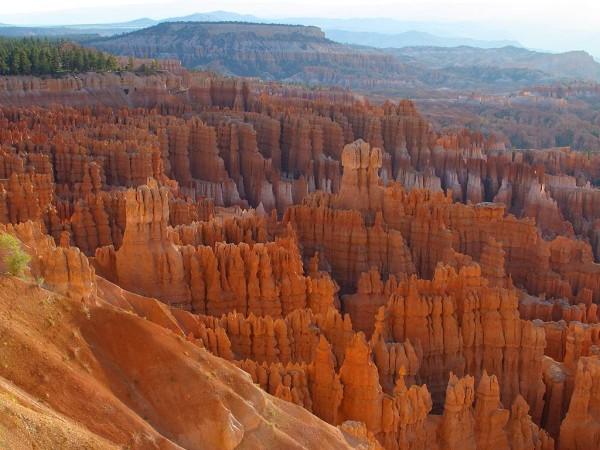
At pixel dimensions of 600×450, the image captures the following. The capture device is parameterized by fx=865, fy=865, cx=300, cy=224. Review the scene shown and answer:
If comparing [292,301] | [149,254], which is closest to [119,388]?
[149,254]

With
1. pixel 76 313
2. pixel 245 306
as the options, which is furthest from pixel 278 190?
pixel 76 313

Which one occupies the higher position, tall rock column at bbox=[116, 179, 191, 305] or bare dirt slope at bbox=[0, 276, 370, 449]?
bare dirt slope at bbox=[0, 276, 370, 449]

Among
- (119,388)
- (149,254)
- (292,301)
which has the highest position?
(119,388)

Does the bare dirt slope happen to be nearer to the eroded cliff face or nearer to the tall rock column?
the eroded cliff face

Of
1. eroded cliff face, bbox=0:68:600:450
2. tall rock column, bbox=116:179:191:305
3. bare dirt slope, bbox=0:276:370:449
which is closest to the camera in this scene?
bare dirt slope, bbox=0:276:370:449

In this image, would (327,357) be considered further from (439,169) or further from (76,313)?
(439,169)

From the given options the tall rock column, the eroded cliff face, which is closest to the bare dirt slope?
the eroded cliff face

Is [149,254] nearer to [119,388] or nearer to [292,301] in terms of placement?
[292,301]

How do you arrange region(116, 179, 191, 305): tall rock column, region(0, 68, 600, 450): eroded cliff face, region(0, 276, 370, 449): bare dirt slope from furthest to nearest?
region(116, 179, 191, 305): tall rock column
region(0, 68, 600, 450): eroded cliff face
region(0, 276, 370, 449): bare dirt slope
